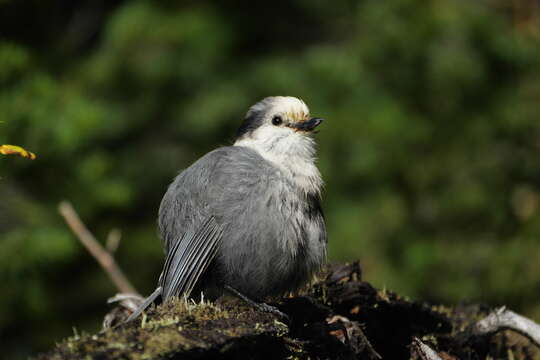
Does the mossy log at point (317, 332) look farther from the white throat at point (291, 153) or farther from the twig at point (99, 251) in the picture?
the twig at point (99, 251)

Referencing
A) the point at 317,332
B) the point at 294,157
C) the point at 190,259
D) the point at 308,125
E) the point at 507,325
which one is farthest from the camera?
the point at 308,125

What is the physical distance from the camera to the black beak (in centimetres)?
364

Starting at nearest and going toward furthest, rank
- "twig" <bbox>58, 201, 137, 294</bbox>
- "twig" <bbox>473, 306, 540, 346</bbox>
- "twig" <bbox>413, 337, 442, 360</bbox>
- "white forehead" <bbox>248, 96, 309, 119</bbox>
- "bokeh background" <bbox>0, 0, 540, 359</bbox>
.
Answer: "twig" <bbox>413, 337, 442, 360</bbox> < "twig" <bbox>473, 306, 540, 346</bbox> < "white forehead" <bbox>248, 96, 309, 119</bbox> < "twig" <bbox>58, 201, 137, 294</bbox> < "bokeh background" <bbox>0, 0, 540, 359</bbox>

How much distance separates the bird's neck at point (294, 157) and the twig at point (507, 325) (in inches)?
38.4

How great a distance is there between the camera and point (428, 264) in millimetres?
6246

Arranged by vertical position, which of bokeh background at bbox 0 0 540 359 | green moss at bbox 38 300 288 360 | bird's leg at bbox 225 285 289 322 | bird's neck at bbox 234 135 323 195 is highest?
bokeh background at bbox 0 0 540 359

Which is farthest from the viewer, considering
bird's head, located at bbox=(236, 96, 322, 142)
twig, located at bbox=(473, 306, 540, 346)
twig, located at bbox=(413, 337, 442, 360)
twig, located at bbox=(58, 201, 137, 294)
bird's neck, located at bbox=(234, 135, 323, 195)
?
twig, located at bbox=(58, 201, 137, 294)

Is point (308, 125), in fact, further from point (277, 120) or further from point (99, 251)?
point (99, 251)

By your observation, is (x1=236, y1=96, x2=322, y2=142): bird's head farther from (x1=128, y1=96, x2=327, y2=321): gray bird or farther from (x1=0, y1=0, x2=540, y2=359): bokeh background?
(x1=0, y1=0, x2=540, y2=359): bokeh background

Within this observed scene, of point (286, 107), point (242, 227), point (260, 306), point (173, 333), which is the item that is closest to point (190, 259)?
point (242, 227)

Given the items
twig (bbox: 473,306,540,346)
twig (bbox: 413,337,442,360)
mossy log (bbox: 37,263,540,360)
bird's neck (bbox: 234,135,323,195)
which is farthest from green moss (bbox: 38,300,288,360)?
twig (bbox: 473,306,540,346)

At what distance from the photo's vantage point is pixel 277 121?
12.2 ft

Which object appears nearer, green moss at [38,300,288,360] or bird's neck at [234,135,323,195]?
green moss at [38,300,288,360]

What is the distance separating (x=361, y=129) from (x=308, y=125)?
10.5 feet
